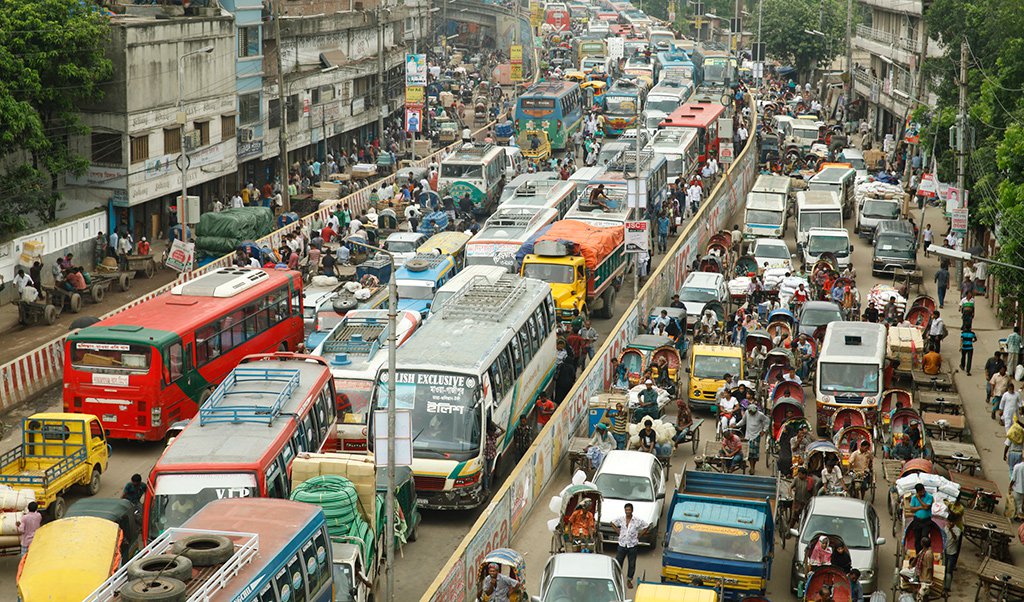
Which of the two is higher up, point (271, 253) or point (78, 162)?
point (78, 162)

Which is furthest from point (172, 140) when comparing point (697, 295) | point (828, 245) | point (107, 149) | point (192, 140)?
point (828, 245)

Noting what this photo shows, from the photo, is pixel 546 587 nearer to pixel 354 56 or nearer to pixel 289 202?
pixel 289 202

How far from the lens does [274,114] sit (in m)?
58.0

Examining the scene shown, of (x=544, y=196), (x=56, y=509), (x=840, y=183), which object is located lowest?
(x=56, y=509)

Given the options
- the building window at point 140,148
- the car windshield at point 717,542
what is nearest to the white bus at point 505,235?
the building window at point 140,148

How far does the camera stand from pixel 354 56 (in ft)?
226

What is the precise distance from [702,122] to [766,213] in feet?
45.8

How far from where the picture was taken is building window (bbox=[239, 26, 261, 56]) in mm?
53906

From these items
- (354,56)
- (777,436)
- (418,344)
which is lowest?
(777,436)

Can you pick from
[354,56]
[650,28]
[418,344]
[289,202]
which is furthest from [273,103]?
[650,28]

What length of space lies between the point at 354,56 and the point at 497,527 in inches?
2001

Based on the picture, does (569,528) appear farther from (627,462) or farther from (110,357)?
(110,357)

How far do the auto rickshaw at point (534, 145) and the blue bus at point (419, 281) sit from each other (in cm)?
2704

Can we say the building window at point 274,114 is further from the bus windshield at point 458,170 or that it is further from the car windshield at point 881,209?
the car windshield at point 881,209
